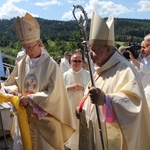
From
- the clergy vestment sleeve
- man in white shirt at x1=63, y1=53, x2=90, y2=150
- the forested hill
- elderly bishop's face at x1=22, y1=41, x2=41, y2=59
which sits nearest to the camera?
the clergy vestment sleeve

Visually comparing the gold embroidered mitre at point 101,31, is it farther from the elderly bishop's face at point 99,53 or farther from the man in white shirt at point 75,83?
the man in white shirt at point 75,83

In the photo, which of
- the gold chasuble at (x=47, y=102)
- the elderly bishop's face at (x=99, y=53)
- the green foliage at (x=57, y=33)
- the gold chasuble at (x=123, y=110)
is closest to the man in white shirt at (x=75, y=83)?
the gold chasuble at (x=47, y=102)

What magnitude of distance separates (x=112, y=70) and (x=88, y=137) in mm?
824

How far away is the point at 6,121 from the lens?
22.3 ft

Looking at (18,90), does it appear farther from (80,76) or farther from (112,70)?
(80,76)

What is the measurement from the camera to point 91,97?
8.82 feet

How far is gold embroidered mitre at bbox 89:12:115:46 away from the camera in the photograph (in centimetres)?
321

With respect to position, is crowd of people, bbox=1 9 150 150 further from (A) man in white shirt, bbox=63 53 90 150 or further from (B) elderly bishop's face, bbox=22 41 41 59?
(A) man in white shirt, bbox=63 53 90 150

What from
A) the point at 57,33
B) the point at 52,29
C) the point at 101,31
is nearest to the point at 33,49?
the point at 101,31

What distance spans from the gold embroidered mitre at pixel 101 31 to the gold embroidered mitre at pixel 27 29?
118 centimetres

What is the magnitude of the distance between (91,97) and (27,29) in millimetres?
2061

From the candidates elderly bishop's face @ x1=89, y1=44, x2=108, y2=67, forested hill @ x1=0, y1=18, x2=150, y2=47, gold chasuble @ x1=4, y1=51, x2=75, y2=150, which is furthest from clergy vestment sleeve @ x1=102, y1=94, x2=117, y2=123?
forested hill @ x1=0, y1=18, x2=150, y2=47

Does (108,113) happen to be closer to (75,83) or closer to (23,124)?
(23,124)

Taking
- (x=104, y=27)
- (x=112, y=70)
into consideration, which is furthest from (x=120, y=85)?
(x=104, y=27)
